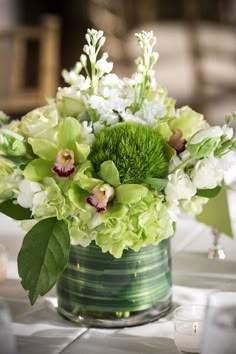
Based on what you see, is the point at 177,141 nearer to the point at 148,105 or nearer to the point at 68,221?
the point at 148,105

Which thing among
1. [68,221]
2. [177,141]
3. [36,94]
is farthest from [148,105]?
[36,94]

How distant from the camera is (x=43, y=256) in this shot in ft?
2.59

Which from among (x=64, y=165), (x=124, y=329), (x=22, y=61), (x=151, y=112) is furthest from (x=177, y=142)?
(x=22, y=61)

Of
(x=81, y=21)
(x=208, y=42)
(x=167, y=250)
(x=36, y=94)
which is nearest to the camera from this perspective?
(x=167, y=250)

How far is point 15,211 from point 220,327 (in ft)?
1.11

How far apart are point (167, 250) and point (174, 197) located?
0.13 meters

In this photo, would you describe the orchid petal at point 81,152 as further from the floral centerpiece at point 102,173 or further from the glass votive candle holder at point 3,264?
the glass votive candle holder at point 3,264

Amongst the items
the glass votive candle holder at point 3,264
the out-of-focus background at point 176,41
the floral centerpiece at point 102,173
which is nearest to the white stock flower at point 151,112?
the floral centerpiece at point 102,173

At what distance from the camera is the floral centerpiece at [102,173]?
0.78 metres

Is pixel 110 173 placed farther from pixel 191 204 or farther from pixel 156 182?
pixel 191 204

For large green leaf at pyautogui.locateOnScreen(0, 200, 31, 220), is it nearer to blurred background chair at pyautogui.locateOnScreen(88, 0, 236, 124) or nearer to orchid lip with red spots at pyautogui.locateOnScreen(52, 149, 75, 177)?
orchid lip with red spots at pyautogui.locateOnScreen(52, 149, 75, 177)

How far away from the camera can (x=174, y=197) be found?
0.82m

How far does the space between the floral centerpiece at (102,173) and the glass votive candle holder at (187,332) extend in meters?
0.10

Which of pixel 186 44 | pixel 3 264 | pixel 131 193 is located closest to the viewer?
pixel 131 193
